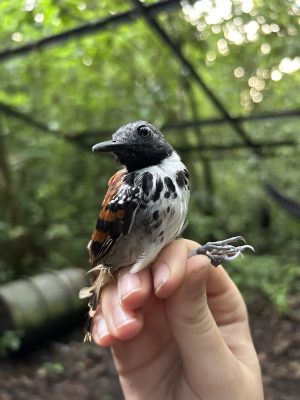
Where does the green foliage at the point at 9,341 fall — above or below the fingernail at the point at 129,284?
below

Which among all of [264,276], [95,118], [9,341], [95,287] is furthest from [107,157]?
[95,287]

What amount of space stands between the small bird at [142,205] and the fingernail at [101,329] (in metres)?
0.19

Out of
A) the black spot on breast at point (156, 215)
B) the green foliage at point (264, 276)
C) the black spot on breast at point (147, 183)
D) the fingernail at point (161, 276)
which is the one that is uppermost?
the black spot on breast at point (147, 183)

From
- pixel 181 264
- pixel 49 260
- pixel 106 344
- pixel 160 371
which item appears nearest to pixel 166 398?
pixel 160 371

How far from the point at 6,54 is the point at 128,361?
2.49m

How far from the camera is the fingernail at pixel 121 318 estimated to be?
144 centimetres

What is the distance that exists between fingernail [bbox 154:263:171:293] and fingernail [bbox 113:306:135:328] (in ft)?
0.39

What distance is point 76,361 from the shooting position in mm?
3889

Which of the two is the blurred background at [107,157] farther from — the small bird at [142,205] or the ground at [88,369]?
the small bird at [142,205]

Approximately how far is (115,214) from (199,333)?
1.37 feet

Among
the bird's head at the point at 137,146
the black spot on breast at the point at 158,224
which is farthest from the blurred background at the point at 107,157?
the black spot on breast at the point at 158,224

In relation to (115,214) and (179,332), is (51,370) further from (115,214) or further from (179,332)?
(115,214)

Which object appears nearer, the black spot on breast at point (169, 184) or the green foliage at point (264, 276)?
the black spot on breast at point (169, 184)

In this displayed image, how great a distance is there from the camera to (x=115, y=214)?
4.60 feet
